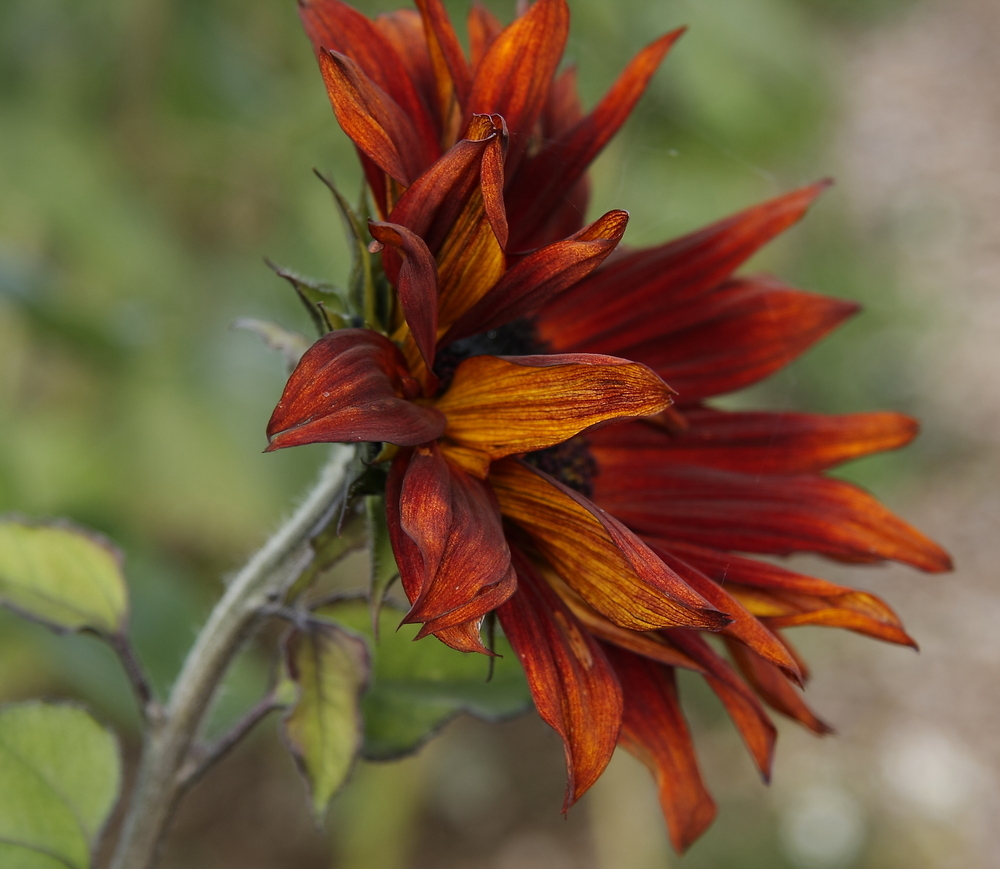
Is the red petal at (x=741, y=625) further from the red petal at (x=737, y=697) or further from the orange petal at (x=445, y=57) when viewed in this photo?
the orange petal at (x=445, y=57)

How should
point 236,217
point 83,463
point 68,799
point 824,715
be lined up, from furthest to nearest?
point 824,715 < point 236,217 < point 83,463 < point 68,799

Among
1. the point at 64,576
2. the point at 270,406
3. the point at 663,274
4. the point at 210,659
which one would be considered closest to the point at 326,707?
the point at 210,659

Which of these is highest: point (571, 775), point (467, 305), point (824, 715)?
point (467, 305)

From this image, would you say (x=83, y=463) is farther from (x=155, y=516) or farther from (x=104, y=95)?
(x=104, y=95)

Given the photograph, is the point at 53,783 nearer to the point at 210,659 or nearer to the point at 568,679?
the point at 210,659

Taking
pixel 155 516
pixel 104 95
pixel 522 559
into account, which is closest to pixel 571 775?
pixel 522 559

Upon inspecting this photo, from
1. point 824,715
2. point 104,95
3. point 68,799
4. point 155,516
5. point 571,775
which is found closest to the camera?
point 571,775

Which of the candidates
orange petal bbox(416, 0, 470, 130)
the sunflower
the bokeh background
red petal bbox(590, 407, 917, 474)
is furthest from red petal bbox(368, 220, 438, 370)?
the bokeh background
